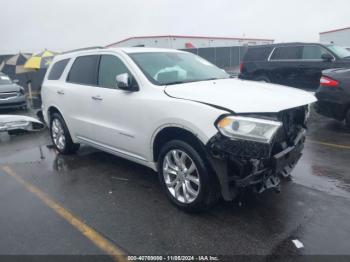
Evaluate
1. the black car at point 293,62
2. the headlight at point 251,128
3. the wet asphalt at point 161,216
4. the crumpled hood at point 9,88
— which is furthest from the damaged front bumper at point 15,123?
the black car at point 293,62

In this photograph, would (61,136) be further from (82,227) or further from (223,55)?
(223,55)

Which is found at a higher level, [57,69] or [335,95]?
[57,69]

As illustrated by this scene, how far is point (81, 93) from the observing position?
5215mm

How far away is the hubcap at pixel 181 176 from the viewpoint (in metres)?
3.65

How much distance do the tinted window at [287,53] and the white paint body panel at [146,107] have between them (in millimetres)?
6950

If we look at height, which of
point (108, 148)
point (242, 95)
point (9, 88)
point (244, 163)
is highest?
point (242, 95)

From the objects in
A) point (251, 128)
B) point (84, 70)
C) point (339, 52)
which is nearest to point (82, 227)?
point (251, 128)

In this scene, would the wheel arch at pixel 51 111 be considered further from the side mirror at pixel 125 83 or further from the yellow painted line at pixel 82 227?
the side mirror at pixel 125 83

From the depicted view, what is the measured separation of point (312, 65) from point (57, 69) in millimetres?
7348

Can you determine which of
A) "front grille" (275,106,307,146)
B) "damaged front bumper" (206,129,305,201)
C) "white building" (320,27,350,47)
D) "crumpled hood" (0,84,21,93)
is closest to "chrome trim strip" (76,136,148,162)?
"damaged front bumper" (206,129,305,201)

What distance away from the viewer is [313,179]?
458 centimetres

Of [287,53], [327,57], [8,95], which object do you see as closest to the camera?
[327,57]

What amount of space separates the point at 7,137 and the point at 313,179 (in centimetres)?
708

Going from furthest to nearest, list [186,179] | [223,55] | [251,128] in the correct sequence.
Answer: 1. [223,55]
2. [186,179]
3. [251,128]
